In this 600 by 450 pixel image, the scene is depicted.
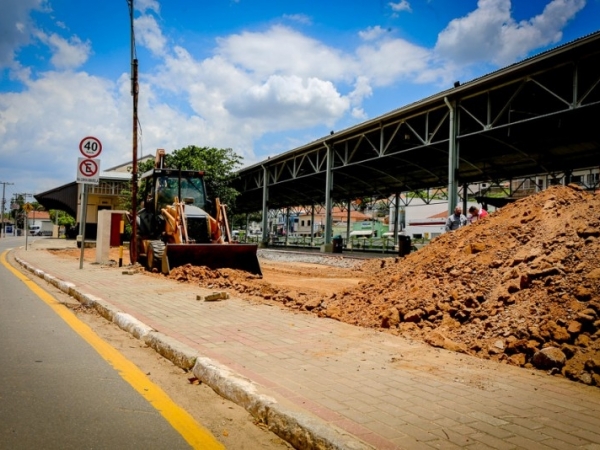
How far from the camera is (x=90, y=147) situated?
13352mm

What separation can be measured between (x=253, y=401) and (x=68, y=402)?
59.3 inches

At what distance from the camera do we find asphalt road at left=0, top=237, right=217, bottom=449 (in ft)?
10.5

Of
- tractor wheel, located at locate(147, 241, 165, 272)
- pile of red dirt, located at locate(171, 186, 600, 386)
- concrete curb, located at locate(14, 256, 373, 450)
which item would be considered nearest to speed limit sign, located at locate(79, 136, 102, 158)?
tractor wheel, located at locate(147, 241, 165, 272)

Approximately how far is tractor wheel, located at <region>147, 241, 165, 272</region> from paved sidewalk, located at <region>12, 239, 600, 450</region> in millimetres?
6730

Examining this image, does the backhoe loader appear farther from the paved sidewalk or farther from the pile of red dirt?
the paved sidewalk

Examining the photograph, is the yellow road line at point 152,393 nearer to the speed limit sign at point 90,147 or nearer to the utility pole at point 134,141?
the speed limit sign at point 90,147

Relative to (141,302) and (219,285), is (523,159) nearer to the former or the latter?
(219,285)

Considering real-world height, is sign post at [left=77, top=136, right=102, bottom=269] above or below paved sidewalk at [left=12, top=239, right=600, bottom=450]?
above

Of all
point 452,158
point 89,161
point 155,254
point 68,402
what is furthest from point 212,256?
point 452,158

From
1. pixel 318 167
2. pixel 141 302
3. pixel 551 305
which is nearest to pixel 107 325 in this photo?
pixel 141 302

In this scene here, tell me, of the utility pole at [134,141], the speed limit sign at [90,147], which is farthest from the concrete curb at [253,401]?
the utility pole at [134,141]

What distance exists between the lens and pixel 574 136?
807 inches

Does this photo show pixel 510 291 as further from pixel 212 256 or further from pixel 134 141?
pixel 134 141

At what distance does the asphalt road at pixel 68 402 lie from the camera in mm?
3188
